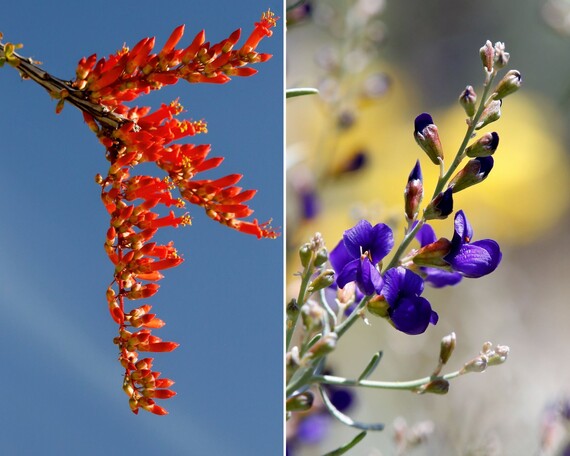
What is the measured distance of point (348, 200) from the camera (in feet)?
2.73

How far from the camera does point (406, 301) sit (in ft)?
1.61

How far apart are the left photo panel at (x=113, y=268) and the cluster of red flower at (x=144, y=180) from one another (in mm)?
224

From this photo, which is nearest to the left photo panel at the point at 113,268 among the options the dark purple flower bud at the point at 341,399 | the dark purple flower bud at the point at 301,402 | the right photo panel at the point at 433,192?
the right photo panel at the point at 433,192

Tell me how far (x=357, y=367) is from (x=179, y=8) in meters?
0.49

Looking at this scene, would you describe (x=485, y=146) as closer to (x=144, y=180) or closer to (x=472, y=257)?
(x=472, y=257)

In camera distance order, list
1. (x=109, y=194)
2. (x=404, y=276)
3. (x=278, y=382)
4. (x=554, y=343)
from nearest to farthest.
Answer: (x=404, y=276)
(x=109, y=194)
(x=554, y=343)
(x=278, y=382)

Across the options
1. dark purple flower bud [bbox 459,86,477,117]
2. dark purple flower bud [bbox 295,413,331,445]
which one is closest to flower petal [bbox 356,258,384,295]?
dark purple flower bud [bbox 459,86,477,117]

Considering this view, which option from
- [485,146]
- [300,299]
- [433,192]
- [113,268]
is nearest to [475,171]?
[485,146]

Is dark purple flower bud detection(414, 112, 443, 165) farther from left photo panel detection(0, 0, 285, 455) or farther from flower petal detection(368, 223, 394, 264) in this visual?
left photo panel detection(0, 0, 285, 455)

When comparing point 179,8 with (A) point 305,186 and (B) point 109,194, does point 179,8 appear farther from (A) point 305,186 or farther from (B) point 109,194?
(B) point 109,194

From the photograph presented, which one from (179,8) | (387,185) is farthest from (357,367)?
(179,8)

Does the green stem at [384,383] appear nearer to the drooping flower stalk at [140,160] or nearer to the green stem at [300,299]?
the green stem at [300,299]

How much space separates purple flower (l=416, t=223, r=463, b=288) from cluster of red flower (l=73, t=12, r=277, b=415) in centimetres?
15

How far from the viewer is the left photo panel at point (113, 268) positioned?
2.88 ft
